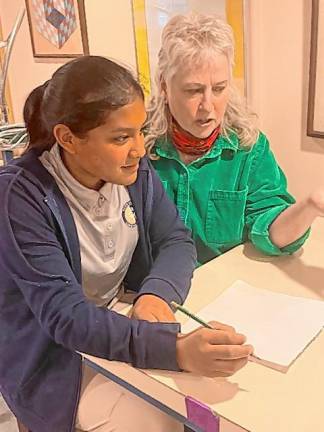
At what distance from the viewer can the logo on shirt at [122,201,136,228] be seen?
3.86ft

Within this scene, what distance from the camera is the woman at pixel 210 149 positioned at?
50.8 inches

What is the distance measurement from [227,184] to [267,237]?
199mm

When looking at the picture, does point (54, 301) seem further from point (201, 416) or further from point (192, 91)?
point (192, 91)

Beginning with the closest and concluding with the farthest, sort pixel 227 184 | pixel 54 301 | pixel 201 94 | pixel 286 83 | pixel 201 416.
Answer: pixel 201 416
pixel 54 301
pixel 201 94
pixel 227 184
pixel 286 83

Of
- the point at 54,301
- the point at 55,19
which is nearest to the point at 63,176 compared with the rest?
the point at 54,301

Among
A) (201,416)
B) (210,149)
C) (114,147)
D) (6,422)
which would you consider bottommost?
(6,422)

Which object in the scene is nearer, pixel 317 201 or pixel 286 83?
pixel 317 201

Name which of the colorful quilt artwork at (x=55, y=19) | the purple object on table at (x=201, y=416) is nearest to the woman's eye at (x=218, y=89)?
the colorful quilt artwork at (x=55, y=19)

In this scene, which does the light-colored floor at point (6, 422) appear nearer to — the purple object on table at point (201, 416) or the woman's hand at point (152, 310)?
the woman's hand at point (152, 310)

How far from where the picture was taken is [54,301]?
3.14 ft

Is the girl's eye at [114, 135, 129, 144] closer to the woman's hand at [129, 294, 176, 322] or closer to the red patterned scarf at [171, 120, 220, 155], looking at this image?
the woman's hand at [129, 294, 176, 322]

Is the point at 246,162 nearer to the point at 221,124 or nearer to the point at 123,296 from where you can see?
the point at 221,124

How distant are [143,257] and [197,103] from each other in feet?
1.26

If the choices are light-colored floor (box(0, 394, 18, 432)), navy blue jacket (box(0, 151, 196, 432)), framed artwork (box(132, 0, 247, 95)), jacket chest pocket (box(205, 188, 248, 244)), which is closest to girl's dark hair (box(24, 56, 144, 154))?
navy blue jacket (box(0, 151, 196, 432))
